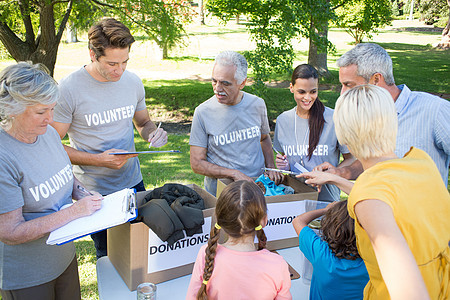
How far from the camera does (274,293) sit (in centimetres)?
154

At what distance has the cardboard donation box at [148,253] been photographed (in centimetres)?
183

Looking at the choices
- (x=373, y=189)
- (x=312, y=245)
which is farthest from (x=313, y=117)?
(x=373, y=189)

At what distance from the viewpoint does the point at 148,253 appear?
6.15ft

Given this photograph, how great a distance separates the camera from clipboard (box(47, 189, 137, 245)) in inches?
65.4

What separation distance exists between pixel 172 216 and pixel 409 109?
1453 millimetres

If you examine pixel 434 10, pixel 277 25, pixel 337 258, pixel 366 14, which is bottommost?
pixel 337 258

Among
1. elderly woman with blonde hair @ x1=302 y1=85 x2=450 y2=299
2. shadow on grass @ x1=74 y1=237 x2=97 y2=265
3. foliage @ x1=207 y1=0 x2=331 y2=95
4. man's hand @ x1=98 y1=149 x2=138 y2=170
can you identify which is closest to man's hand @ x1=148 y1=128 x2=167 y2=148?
man's hand @ x1=98 y1=149 x2=138 y2=170

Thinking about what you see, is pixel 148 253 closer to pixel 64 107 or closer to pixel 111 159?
pixel 111 159

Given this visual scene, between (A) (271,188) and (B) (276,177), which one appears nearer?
(A) (271,188)

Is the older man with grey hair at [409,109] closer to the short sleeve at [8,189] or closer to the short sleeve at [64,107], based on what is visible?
the short sleeve at [64,107]

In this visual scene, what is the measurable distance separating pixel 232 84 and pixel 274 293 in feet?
5.11

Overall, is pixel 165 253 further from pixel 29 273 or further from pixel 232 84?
pixel 232 84

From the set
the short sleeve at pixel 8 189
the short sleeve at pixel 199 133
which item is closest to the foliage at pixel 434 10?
the short sleeve at pixel 199 133

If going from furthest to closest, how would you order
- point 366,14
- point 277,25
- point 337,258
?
point 366,14 < point 277,25 < point 337,258
